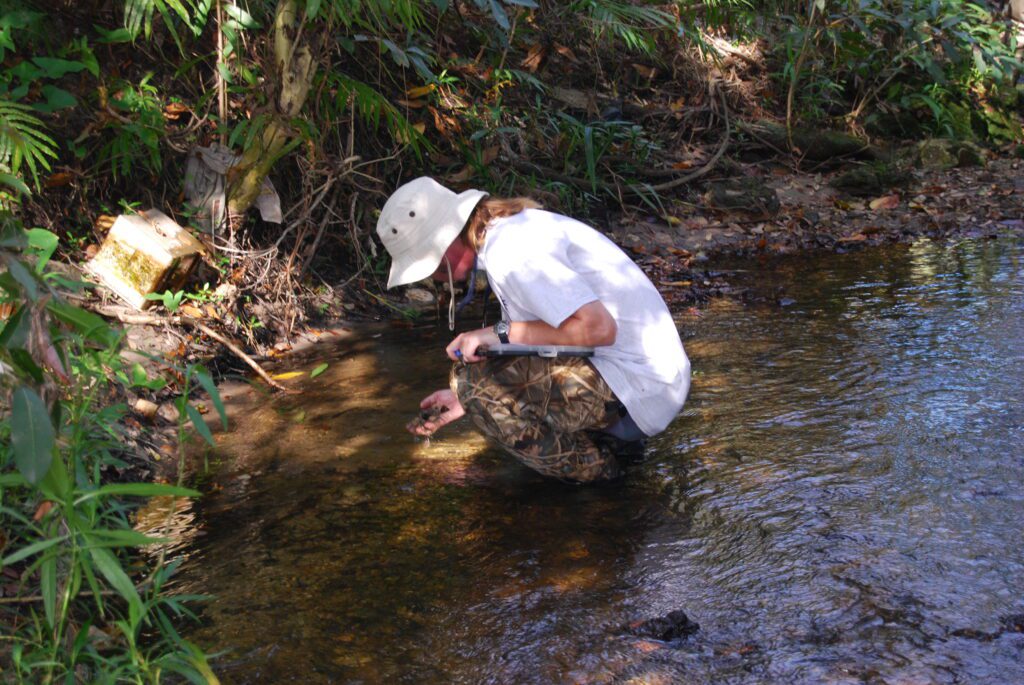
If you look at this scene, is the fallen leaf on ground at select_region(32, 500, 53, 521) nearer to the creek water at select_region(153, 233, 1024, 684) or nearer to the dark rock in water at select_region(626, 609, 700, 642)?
the creek water at select_region(153, 233, 1024, 684)

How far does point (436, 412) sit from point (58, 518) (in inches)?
63.1

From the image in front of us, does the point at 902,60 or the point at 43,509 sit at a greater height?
the point at 902,60

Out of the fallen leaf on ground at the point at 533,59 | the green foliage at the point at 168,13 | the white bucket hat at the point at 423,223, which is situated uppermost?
the green foliage at the point at 168,13

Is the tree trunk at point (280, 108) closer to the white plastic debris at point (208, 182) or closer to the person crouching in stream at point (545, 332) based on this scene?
the white plastic debris at point (208, 182)

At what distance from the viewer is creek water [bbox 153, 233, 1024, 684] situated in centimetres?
240

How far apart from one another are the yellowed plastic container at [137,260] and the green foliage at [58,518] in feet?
7.35

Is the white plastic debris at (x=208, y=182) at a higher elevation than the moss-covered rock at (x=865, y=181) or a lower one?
higher

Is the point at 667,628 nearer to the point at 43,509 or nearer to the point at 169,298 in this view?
the point at 43,509

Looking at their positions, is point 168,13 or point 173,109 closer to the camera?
point 168,13

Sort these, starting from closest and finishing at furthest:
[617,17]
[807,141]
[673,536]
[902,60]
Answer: [673,536], [617,17], [807,141], [902,60]

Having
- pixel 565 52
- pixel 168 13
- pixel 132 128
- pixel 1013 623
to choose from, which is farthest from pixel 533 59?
pixel 1013 623

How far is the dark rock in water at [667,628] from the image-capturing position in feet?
8.00

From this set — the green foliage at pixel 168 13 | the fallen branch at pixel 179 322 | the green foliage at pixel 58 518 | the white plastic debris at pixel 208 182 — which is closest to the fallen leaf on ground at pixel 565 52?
the green foliage at pixel 168 13

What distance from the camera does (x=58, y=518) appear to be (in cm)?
213
